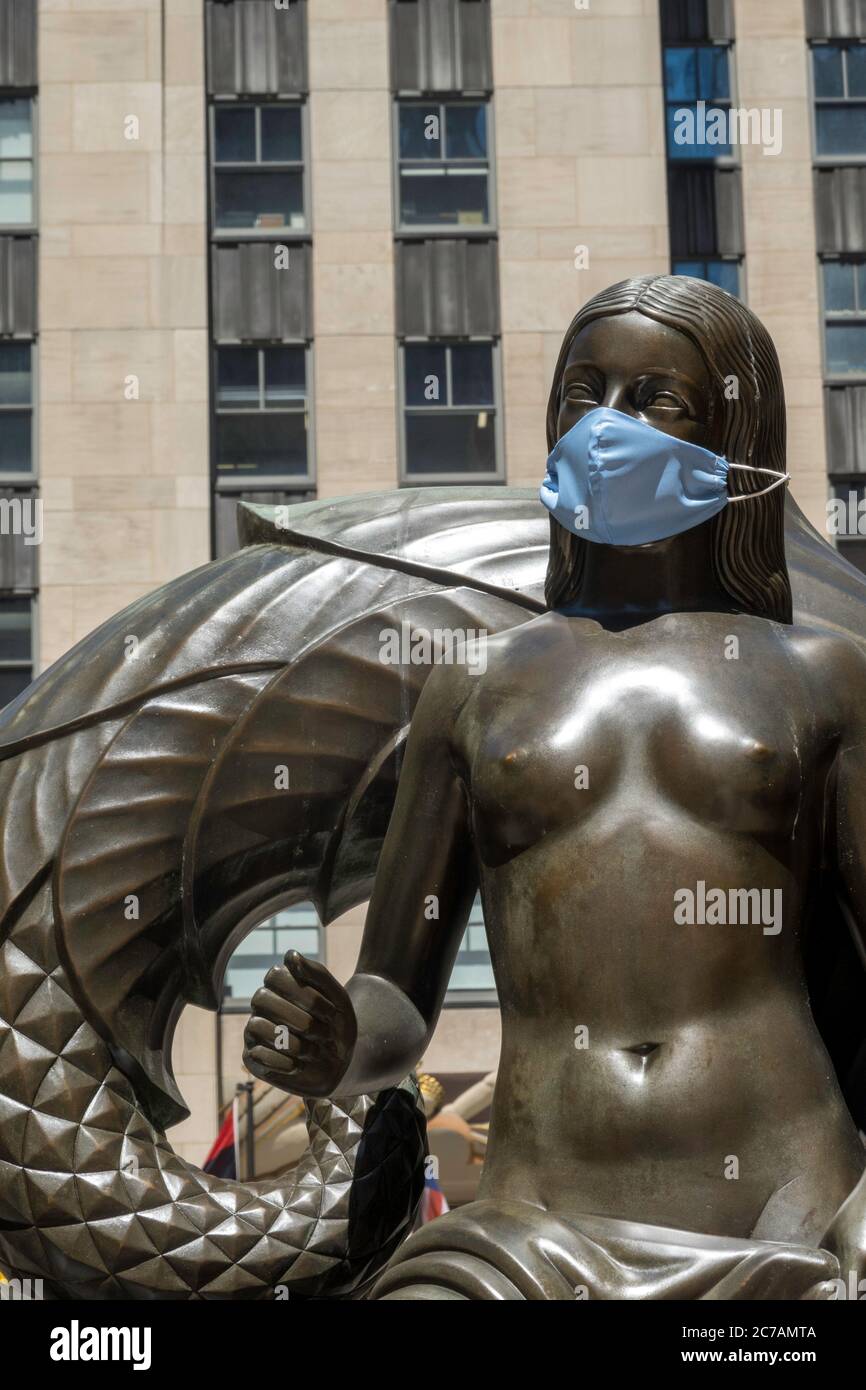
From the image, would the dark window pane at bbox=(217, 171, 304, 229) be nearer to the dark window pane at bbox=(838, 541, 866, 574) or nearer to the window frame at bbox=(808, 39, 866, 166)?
the window frame at bbox=(808, 39, 866, 166)

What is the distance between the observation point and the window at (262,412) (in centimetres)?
2236

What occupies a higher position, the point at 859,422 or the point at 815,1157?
the point at 859,422

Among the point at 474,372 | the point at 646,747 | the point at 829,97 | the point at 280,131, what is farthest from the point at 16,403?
the point at 646,747

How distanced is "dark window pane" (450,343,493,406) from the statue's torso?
18807 millimetres

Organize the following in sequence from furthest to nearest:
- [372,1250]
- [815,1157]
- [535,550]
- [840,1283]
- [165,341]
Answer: [165,341], [535,550], [372,1250], [815,1157], [840,1283]

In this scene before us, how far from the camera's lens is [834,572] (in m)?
4.93

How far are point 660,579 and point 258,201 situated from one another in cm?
1972

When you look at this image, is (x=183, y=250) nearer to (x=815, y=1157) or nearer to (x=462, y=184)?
(x=462, y=184)

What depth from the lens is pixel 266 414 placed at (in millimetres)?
22391

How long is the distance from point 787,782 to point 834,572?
123 centimetres

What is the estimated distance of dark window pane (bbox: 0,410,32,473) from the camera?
2248 centimetres

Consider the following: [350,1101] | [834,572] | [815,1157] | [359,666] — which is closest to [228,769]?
[359,666]

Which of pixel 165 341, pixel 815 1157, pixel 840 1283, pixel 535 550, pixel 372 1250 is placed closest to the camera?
pixel 840 1283

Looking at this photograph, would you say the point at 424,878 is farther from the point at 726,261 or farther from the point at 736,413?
the point at 726,261
